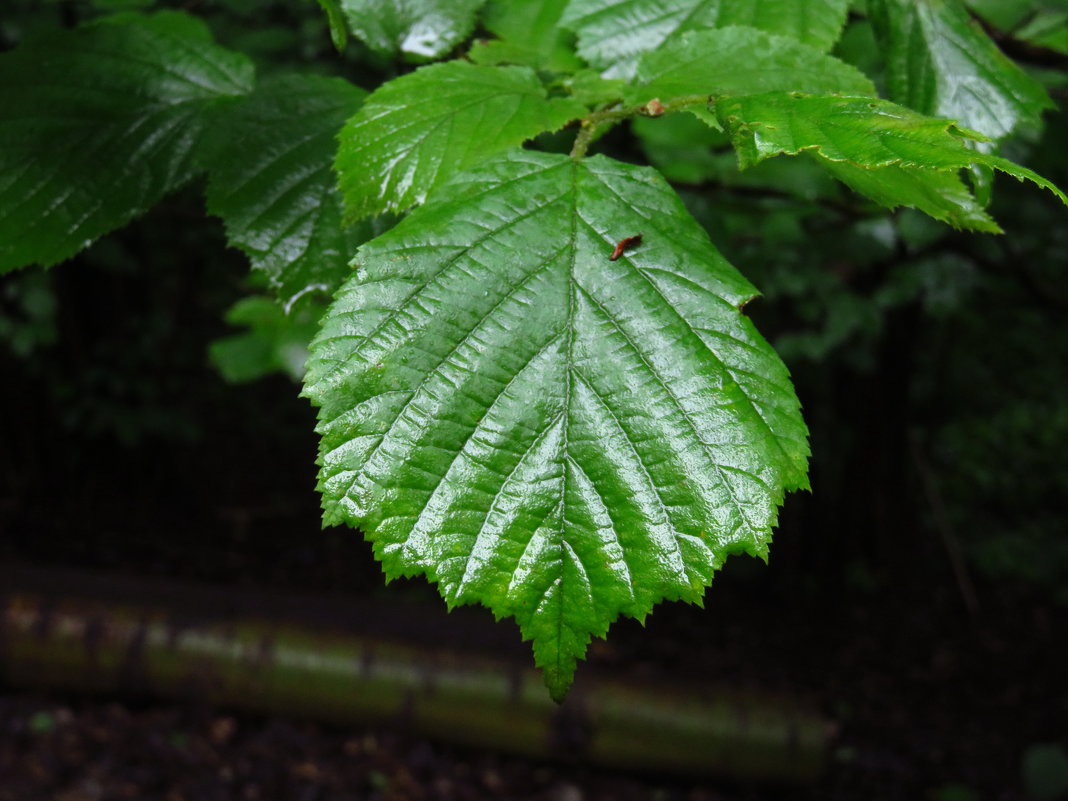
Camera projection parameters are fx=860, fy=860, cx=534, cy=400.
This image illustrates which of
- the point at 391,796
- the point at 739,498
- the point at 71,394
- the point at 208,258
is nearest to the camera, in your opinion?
the point at 739,498

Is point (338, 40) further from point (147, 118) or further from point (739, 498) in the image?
point (739, 498)

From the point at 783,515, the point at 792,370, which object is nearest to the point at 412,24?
the point at 792,370

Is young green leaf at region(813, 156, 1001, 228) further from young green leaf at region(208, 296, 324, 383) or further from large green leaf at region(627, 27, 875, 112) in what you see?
young green leaf at region(208, 296, 324, 383)

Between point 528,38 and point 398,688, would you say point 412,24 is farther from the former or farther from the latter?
point 398,688

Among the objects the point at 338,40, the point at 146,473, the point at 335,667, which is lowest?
the point at 146,473

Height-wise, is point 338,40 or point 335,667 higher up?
point 338,40

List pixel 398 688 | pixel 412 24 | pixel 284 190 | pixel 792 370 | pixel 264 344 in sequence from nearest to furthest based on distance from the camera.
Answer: pixel 284 190 → pixel 412 24 → pixel 264 344 → pixel 398 688 → pixel 792 370

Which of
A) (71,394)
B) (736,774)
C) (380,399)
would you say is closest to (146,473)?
(71,394)
